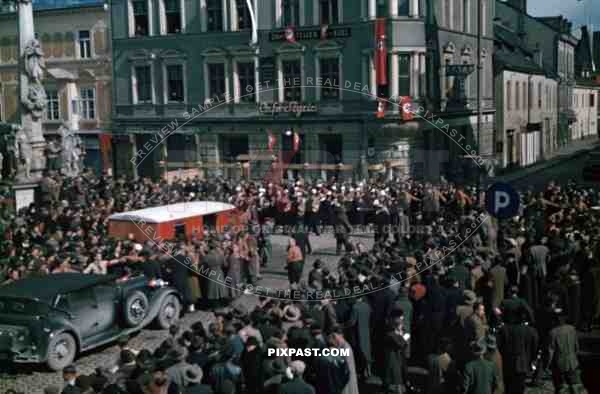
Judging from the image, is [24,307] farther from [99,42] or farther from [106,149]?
[99,42]

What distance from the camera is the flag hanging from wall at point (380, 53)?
17.4 metres

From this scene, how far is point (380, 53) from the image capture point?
58.8ft

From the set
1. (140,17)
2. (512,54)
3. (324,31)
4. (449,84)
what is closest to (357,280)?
(449,84)

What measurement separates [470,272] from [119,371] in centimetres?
570

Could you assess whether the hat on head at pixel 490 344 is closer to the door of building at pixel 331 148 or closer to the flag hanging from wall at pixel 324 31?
the door of building at pixel 331 148

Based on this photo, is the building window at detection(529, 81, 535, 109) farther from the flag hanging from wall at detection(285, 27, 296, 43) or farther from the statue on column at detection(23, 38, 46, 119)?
the statue on column at detection(23, 38, 46, 119)

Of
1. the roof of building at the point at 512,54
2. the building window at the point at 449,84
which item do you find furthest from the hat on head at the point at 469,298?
the roof of building at the point at 512,54

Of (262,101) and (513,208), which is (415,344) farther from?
(262,101)

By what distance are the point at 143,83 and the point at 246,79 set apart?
9.92ft

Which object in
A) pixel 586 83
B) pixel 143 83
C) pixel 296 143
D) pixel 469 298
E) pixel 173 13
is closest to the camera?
pixel 469 298

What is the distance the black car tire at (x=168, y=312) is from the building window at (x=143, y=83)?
7.30 metres

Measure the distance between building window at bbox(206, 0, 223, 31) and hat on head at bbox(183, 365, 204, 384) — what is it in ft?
38.1

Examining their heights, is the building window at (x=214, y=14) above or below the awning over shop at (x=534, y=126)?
above

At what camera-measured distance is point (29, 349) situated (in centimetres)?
1025
